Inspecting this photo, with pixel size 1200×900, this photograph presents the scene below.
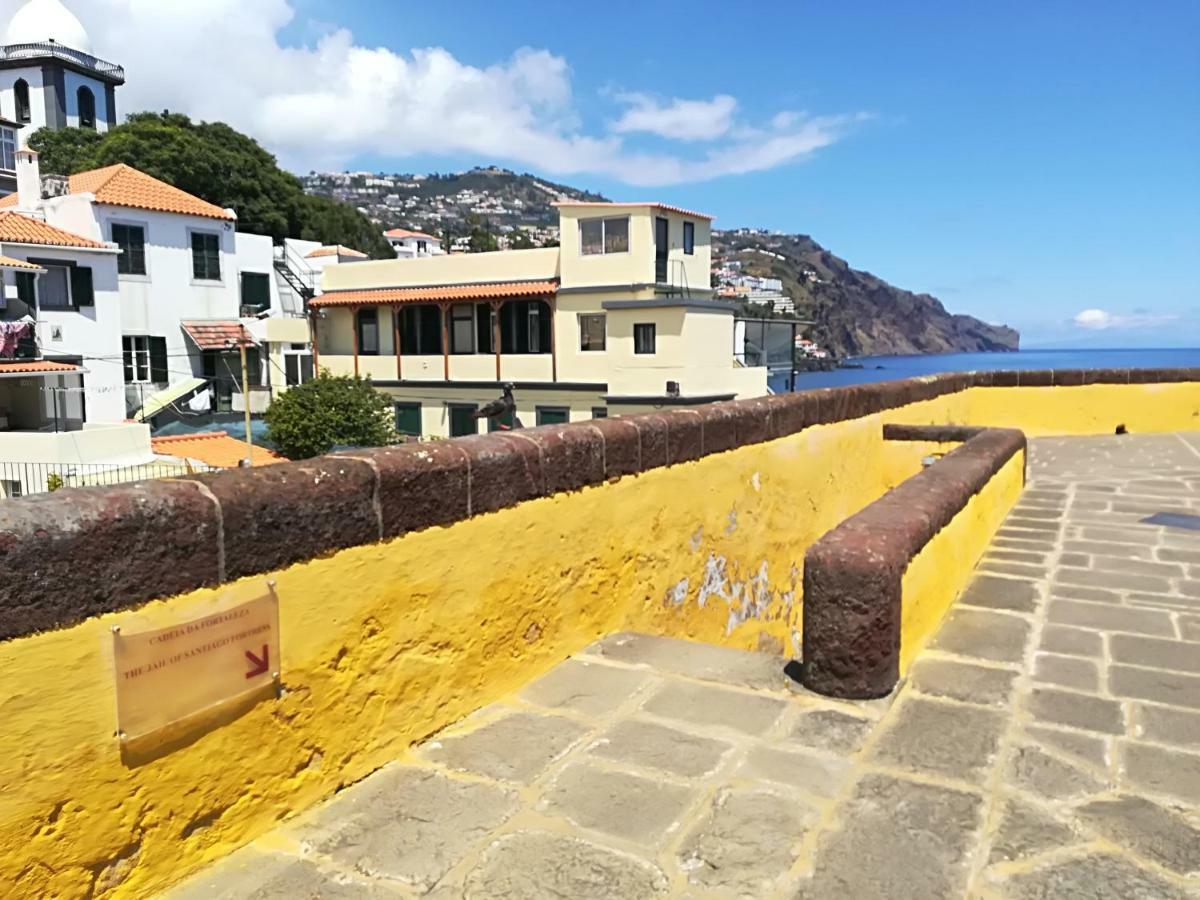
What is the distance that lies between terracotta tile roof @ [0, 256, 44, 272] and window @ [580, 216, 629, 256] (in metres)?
16.6

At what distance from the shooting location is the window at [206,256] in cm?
3275

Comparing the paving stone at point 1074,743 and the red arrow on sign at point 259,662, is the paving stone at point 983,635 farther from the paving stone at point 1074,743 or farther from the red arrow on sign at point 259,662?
the red arrow on sign at point 259,662

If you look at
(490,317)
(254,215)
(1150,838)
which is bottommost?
(1150,838)

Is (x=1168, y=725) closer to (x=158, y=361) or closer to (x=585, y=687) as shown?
(x=585, y=687)

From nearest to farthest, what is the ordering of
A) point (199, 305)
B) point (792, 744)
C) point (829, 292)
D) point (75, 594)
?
point (75, 594) → point (792, 744) → point (199, 305) → point (829, 292)

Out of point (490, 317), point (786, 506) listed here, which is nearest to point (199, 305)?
point (490, 317)

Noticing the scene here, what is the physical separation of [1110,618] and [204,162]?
1769 inches

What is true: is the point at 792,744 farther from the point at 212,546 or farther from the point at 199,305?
the point at 199,305

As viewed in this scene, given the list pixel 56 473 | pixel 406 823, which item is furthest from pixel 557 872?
pixel 56 473

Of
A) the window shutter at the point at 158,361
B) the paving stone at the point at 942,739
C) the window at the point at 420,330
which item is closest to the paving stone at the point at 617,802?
the paving stone at the point at 942,739

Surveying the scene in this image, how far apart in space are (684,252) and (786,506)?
83.8 feet

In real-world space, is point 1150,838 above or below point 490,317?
below

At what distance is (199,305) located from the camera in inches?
1303

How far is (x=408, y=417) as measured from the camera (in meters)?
33.8
